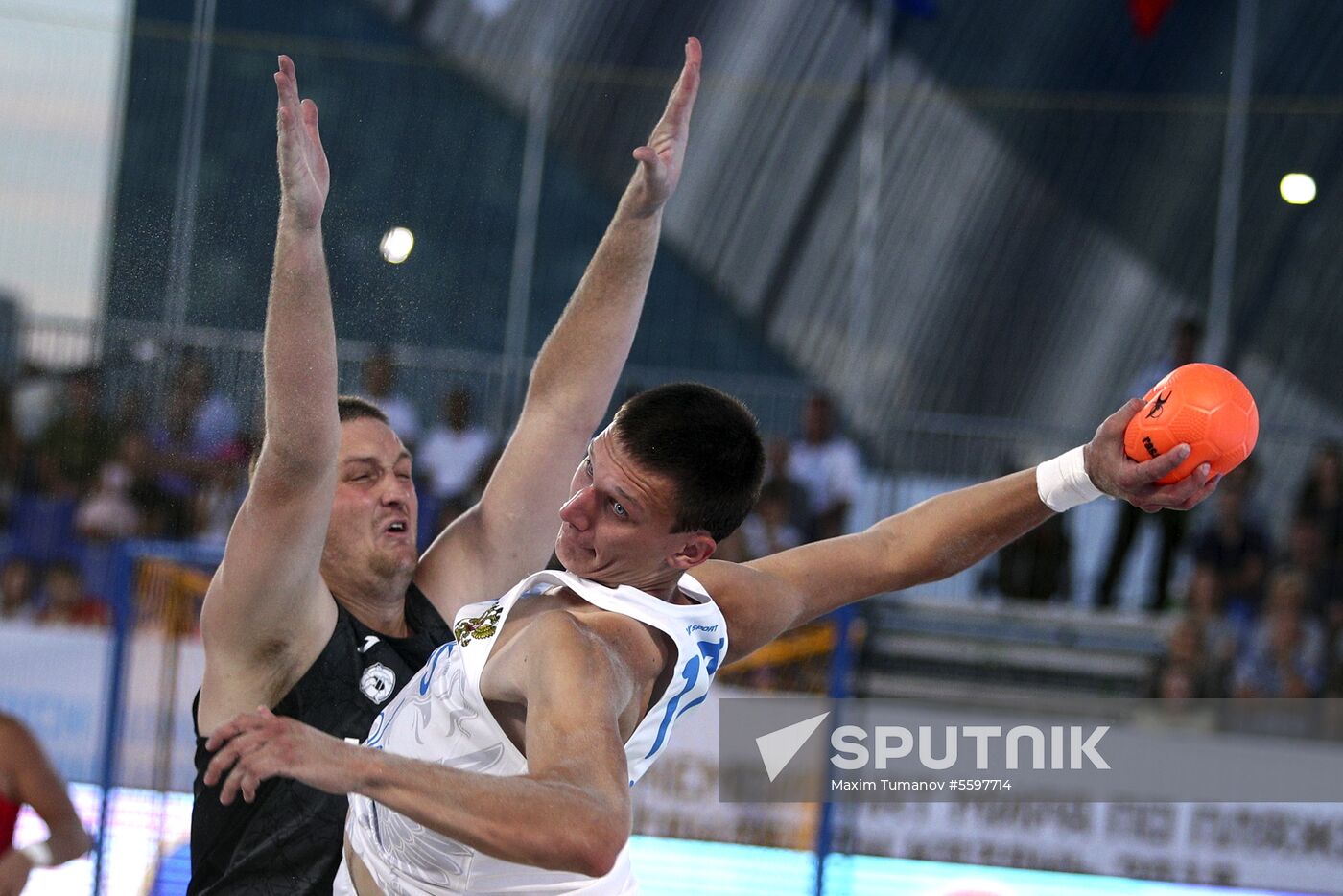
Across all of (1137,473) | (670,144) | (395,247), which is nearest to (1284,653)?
(1137,473)

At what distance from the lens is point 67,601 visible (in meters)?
7.60

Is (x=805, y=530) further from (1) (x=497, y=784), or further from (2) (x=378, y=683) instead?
(1) (x=497, y=784)

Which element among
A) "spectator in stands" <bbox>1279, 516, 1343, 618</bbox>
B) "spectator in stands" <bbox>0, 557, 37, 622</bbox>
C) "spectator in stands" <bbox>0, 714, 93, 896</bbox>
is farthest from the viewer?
"spectator in stands" <bbox>1279, 516, 1343, 618</bbox>

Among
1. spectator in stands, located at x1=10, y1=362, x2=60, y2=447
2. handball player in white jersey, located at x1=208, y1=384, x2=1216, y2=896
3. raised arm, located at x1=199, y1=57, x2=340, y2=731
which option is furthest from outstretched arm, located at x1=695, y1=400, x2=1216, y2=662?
spectator in stands, located at x1=10, y1=362, x2=60, y2=447

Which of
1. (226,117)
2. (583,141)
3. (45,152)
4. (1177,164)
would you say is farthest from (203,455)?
(1177,164)

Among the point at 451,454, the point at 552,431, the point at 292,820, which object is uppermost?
the point at 451,454

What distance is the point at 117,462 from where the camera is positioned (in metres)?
7.71

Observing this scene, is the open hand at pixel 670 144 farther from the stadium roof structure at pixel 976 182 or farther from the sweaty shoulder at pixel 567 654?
the stadium roof structure at pixel 976 182

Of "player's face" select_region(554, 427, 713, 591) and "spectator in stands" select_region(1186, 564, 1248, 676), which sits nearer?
"player's face" select_region(554, 427, 713, 591)

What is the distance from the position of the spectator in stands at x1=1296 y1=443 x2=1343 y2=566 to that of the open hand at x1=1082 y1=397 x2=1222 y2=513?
609 cm

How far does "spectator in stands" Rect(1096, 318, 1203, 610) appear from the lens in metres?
8.50

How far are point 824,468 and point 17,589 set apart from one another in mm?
4454

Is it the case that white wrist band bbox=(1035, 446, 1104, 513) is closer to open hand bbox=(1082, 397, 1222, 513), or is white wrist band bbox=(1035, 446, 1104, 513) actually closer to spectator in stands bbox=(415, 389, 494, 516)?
open hand bbox=(1082, 397, 1222, 513)

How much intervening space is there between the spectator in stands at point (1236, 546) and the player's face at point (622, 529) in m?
6.54
